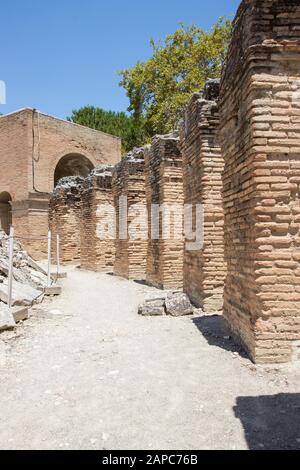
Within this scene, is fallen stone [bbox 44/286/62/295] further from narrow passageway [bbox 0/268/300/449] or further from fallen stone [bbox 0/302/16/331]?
fallen stone [bbox 0/302/16/331]

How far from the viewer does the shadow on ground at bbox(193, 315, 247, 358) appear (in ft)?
15.2

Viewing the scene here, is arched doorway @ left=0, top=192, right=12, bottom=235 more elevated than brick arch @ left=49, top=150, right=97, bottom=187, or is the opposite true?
brick arch @ left=49, top=150, right=97, bottom=187

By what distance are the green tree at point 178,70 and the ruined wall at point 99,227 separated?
25.5 ft

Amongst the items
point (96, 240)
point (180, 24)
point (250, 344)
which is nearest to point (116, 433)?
point (250, 344)

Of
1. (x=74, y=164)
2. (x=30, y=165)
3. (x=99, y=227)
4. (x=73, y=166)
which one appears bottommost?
(x=99, y=227)

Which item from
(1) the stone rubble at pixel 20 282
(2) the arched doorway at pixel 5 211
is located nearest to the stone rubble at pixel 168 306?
(1) the stone rubble at pixel 20 282

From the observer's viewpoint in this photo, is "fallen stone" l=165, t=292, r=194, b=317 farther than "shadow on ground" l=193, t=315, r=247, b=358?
Yes

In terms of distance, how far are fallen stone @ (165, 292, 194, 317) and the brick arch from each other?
19.5m

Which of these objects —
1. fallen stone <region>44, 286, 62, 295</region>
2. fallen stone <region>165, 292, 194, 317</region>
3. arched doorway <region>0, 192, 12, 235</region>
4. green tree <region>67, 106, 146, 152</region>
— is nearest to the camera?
fallen stone <region>165, 292, 194, 317</region>

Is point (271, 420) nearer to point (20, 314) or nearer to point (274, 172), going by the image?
point (274, 172)

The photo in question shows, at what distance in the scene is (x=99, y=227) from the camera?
1553 centimetres

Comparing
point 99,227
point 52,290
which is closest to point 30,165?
point 99,227

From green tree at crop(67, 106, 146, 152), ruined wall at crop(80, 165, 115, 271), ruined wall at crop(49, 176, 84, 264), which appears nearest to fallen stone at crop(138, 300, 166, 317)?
ruined wall at crop(80, 165, 115, 271)

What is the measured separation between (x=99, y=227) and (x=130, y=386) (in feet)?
40.1
